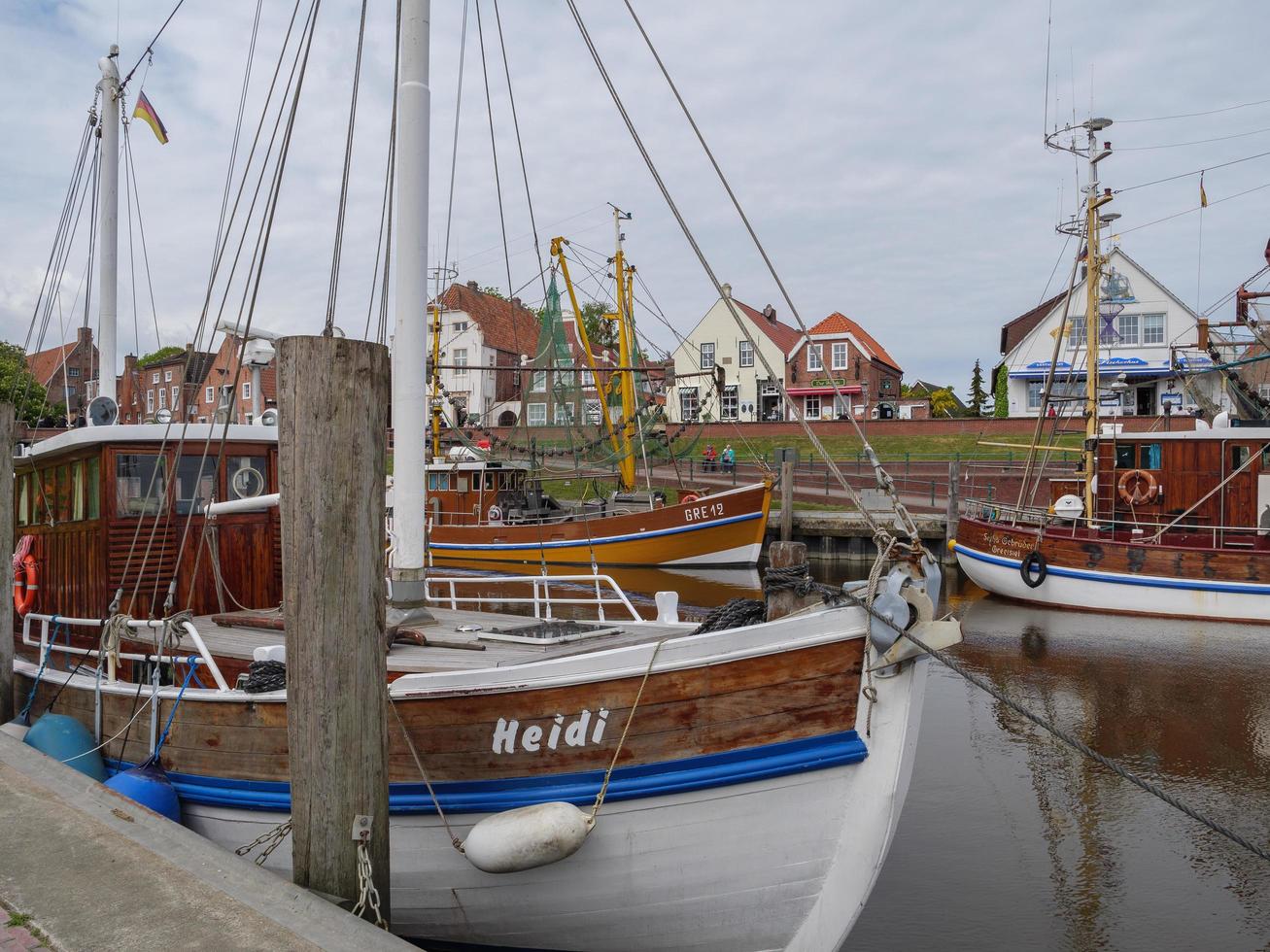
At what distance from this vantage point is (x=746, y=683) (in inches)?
163

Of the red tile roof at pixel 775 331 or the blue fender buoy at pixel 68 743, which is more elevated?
the red tile roof at pixel 775 331

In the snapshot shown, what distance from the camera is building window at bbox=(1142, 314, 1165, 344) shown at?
41375 mm

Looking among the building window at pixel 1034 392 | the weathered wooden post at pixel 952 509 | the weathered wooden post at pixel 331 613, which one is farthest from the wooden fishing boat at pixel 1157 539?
the building window at pixel 1034 392

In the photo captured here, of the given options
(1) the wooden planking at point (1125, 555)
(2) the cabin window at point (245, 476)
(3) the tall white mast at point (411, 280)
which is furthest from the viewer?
(1) the wooden planking at point (1125, 555)

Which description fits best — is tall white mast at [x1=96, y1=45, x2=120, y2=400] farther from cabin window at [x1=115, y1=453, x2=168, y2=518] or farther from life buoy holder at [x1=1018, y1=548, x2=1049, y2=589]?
life buoy holder at [x1=1018, y1=548, x2=1049, y2=589]

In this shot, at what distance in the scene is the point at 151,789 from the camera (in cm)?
542

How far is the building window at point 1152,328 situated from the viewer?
136ft

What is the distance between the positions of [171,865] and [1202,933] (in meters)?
6.21

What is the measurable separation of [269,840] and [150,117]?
1212 cm

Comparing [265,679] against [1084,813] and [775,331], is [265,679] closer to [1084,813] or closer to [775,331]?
[1084,813]

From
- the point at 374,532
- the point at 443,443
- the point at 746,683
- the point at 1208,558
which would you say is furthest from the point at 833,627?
the point at 443,443

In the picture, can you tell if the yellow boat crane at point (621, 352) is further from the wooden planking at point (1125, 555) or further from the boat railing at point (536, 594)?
the wooden planking at point (1125, 555)

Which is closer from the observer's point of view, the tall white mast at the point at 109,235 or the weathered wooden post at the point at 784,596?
the weathered wooden post at the point at 784,596

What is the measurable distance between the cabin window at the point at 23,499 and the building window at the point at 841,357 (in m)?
43.1
